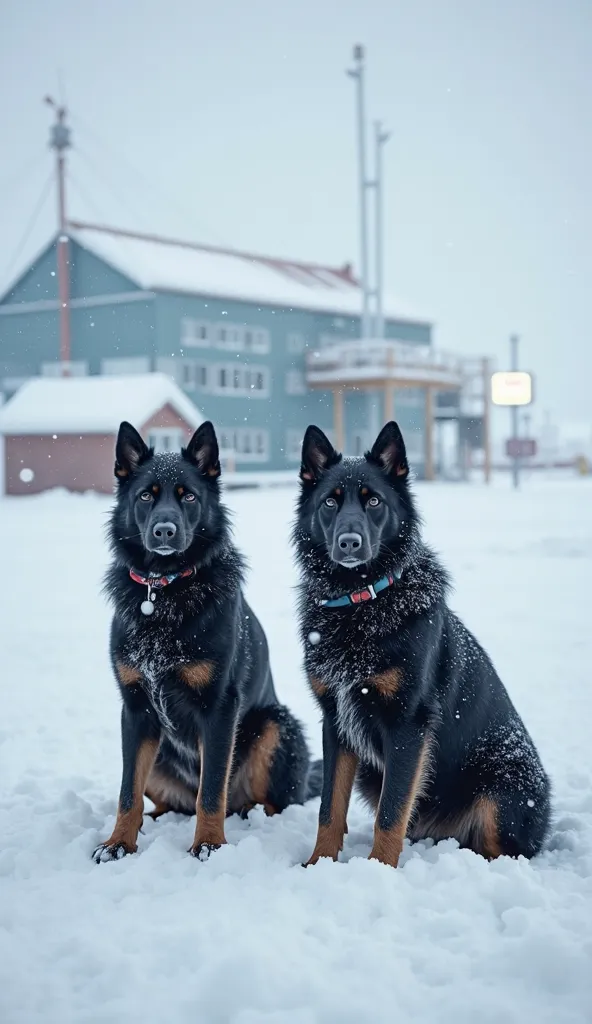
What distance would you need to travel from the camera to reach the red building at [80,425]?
2488 centimetres

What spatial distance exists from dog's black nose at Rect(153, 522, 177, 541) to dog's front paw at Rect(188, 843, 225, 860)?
53.5 inches

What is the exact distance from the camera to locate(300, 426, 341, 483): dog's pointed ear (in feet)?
13.0

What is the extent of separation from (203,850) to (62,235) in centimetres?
2909

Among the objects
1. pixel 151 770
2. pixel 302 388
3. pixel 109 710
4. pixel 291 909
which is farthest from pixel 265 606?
pixel 302 388

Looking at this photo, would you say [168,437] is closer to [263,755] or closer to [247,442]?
[247,442]

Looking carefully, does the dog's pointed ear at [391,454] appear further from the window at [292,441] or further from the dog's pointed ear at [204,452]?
the window at [292,441]

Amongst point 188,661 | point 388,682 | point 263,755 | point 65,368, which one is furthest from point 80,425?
point 388,682

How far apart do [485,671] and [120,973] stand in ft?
6.56

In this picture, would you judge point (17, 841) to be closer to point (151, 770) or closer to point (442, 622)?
point (151, 770)

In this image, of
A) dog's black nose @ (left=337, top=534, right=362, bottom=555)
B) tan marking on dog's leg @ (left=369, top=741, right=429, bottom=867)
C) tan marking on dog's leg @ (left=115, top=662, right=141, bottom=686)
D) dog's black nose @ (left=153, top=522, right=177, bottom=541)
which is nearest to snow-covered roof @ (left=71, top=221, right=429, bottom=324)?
dog's black nose @ (left=153, top=522, right=177, bottom=541)

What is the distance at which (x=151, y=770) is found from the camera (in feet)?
13.5

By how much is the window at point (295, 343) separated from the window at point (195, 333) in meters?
4.05

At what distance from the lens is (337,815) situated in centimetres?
372

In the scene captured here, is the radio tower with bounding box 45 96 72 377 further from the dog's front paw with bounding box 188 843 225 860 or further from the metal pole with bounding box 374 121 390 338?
the dog's front paw with bounding box 188 843 225 860
